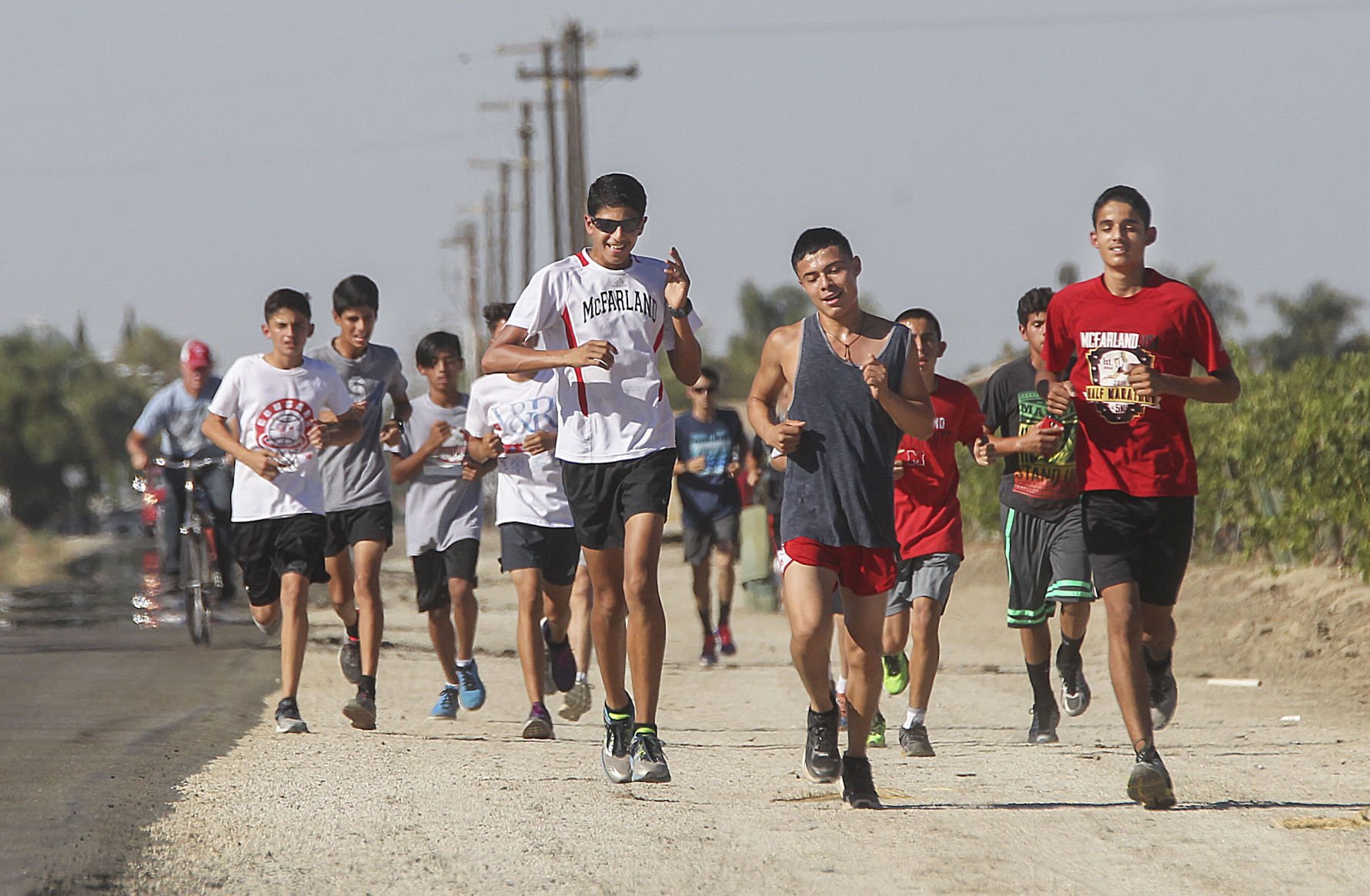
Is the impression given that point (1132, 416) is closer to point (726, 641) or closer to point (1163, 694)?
point (1163, 694)

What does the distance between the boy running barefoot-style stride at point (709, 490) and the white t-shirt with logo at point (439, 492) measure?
11.9ft

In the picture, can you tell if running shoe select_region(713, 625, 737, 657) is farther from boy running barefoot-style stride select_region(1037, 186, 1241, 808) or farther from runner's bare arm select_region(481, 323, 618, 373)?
boy running barefoot-style stride select_region(1037, 186, 1241, 808)

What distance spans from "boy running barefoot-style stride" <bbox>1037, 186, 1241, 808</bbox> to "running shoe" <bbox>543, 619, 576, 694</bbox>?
3.52m

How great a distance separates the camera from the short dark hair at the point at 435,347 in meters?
10.7

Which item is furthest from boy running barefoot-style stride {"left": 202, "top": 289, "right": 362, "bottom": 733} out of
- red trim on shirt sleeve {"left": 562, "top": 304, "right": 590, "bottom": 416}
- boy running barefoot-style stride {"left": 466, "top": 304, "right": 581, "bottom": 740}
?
red trim on shirt sleeve {"left": 562, "top": 304, "right": 590, "bottom": 416}

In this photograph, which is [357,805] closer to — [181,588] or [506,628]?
[181,588]

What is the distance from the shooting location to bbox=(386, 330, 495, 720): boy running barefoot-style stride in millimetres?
10594

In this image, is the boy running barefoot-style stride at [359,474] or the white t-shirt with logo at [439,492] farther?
the white t-shirt with logo at [439,492]

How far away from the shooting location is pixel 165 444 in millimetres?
15109

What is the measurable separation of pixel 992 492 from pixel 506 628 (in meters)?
9.25

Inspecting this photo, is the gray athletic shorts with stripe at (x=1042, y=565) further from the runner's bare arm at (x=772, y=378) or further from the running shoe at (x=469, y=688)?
the running shoe at (x=469, y=688)

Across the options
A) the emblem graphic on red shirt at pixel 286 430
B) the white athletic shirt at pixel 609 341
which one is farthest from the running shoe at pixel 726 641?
the white athletic shirt at pixel 609 341

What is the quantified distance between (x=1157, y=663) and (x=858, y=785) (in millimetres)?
1968

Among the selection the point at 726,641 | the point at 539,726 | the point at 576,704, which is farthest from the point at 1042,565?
the point at 726,641
